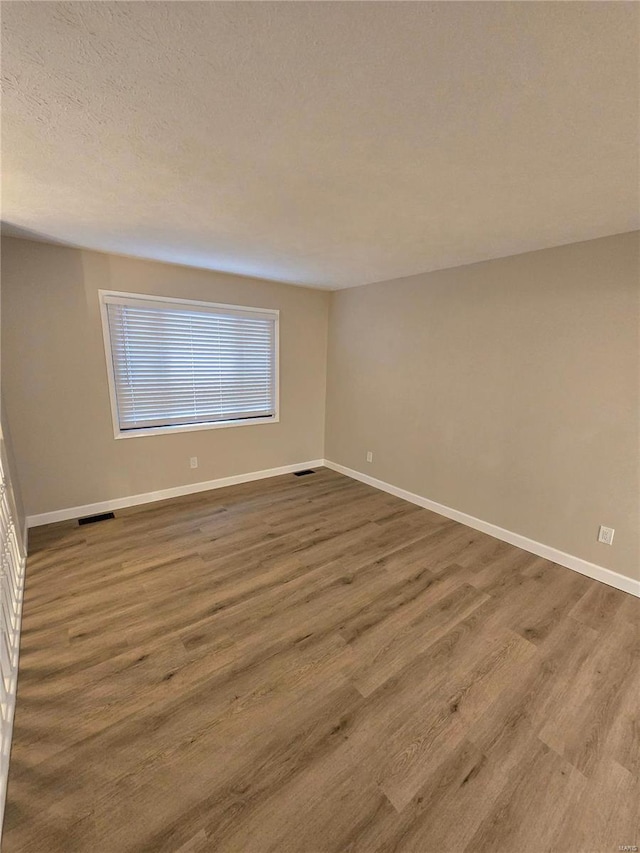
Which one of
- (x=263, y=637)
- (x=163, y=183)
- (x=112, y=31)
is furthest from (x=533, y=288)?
(x=263, y=637)

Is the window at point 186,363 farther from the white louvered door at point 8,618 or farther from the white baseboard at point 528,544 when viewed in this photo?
the white baseboard at point 528,544

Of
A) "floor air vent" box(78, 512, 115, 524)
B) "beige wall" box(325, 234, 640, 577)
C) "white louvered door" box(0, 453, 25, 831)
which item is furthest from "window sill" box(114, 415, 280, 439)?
"beige wall" box(325, 234, 640, 577)

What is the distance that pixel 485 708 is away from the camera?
151 cm

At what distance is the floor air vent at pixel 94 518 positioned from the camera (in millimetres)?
3066

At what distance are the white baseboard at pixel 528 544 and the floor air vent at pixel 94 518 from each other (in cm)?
285

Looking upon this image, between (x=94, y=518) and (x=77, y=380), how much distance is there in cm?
129

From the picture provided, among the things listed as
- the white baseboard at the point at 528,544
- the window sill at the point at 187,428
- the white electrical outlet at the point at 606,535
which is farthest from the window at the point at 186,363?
the white electrical outlet at the point at 606,535

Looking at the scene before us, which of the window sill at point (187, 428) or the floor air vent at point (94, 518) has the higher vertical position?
the window sill at point (187, 428)

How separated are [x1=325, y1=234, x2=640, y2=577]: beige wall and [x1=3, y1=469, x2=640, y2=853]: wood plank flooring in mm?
536

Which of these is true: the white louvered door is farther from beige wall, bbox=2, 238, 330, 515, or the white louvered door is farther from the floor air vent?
beige wall, bbox=2, 238, 330, 515

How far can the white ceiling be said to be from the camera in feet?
2.75

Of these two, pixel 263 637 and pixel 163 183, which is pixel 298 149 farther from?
pixel 263 637

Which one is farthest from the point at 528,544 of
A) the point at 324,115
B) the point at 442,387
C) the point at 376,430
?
the point at 324,115

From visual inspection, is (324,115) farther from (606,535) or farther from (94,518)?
(94,518)
